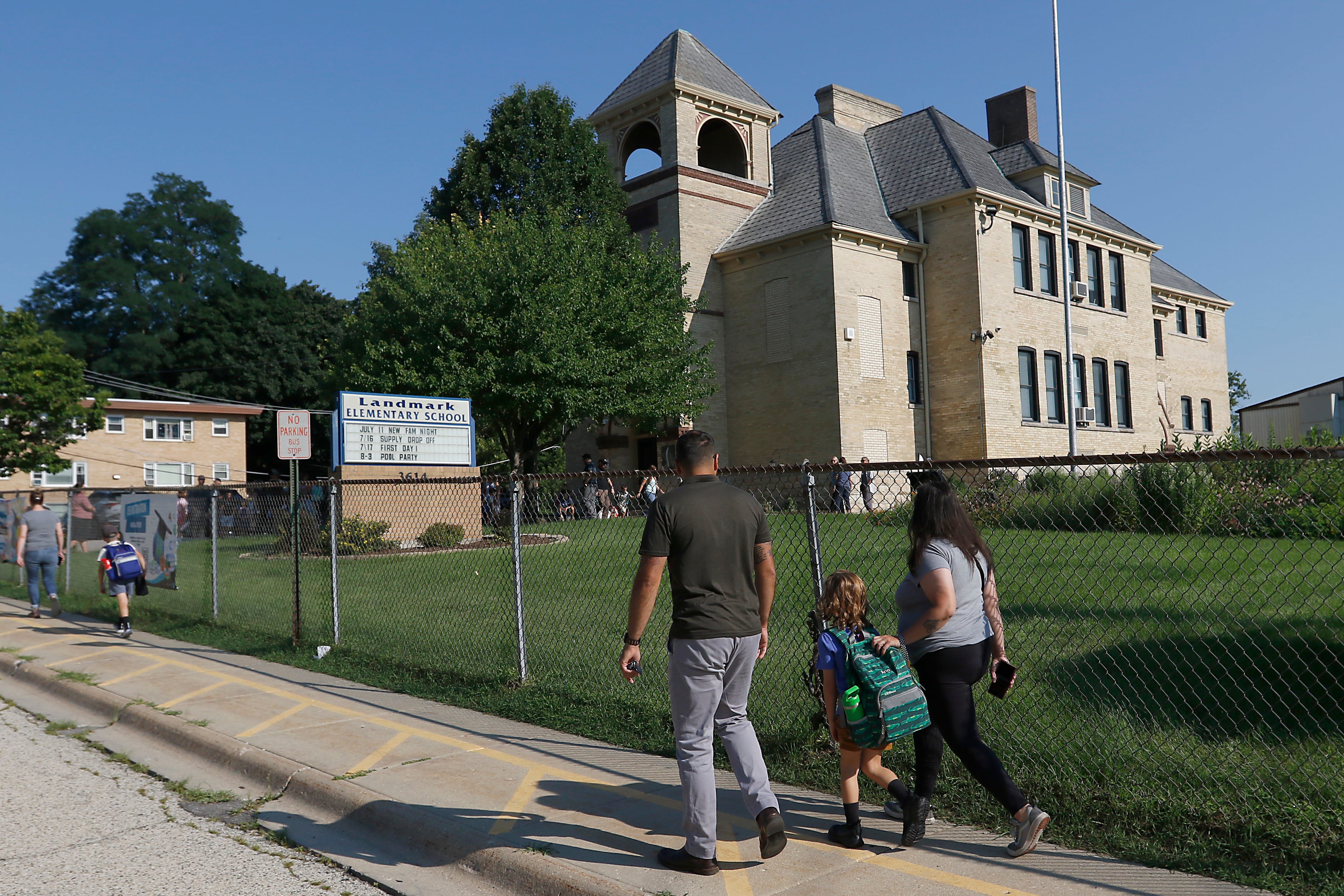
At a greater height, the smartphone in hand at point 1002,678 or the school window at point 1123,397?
the school window at point 1123,397

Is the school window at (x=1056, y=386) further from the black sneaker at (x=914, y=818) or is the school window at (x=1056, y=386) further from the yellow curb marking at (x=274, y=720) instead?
the black sneaker at (x=914, y=818)

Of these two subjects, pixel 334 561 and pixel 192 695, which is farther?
pixel 334 561

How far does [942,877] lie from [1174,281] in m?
46.2

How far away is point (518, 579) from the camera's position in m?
7.68

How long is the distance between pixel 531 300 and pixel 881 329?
11.7 metres

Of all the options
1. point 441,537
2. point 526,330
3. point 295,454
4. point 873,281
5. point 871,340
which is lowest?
point 441,537

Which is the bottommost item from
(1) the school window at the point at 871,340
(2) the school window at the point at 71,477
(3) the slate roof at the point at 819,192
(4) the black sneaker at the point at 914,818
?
(4) the black sneaker at the point at 914,818

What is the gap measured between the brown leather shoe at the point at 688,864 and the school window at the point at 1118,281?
34941mm

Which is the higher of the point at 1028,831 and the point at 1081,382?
the point at 1081,382

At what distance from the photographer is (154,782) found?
20.4ft

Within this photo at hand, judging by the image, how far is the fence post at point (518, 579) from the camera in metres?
7.67

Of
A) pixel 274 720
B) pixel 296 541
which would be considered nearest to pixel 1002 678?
pixel 274 720

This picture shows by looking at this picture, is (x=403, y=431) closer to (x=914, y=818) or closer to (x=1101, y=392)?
(x=914, y=818)

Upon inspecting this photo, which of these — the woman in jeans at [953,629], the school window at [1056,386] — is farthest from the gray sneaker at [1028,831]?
the school window at [1056,386]
